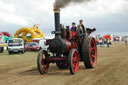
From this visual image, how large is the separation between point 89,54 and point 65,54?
909 millimetres

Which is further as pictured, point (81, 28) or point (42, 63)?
point (81, 28)

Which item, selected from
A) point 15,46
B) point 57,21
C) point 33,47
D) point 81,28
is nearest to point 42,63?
point 57,21

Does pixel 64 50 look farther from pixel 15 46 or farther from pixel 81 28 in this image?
pixel 15 46

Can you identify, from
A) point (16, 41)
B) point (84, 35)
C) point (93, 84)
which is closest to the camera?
point (93, 84)

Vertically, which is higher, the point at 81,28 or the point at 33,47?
the point at 81,28

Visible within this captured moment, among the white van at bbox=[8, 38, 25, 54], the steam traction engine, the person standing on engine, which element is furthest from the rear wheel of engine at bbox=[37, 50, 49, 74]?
the white van at bbox=[8, 38, 25, 54]

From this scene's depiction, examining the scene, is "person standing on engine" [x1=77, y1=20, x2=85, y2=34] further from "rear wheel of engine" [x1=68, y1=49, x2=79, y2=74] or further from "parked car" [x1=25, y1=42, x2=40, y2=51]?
"parked car" [x1=25, y1=42, x2=40, y2=51]

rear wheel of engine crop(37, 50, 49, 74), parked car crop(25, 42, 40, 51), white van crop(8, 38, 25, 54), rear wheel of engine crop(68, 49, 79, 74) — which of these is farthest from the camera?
parked car crop(25, 42, 40, 51)

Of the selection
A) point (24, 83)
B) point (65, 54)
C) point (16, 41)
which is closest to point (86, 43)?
point (65, 54)

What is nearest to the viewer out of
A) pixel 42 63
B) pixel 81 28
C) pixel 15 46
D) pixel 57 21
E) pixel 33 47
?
pixel 57 21

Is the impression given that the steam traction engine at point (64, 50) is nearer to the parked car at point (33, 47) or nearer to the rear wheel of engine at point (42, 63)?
the rear wheel of engine at point (42, 63)

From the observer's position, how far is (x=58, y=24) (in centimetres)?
650

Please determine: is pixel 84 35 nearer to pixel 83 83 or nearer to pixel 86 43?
pixel 86 43

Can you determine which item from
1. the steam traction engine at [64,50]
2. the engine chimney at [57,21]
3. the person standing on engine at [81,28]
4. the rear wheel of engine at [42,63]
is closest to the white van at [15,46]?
the person standing on engine at [81,28]
